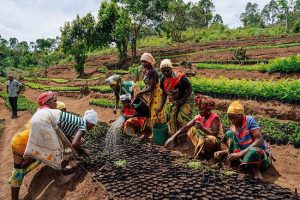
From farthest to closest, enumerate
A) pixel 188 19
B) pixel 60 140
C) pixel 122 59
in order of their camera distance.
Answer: pixel 188 19, pixel 122 59, pixel 60 140

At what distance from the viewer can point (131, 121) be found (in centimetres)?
800

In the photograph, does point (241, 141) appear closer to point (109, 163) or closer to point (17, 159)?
point (109, 163)

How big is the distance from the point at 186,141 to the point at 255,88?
4.74 meters

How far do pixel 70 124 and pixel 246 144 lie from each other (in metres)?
2.91

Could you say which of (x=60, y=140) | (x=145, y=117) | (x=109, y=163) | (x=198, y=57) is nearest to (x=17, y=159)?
(x=60, y=140)

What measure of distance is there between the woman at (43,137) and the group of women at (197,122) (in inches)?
73.0

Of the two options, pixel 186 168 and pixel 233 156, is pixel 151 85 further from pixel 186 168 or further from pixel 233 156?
pixel 233 156

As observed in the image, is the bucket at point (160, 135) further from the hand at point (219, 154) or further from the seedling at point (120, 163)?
the hand at point (219, 154)

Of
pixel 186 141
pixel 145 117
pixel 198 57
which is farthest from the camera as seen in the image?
pixel 198 57

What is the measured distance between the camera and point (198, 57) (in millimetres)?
25172

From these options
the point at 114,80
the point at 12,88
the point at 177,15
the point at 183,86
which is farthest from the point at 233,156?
the point at 177,15

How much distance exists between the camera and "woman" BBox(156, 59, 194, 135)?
700 cm

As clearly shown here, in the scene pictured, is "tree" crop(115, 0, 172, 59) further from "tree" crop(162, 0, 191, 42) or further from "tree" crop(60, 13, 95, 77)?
"tree" crop(162, 0, 191, 42)

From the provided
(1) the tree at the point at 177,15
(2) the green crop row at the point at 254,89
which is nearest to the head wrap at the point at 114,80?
(2) the green crop row at the point at 254,89
